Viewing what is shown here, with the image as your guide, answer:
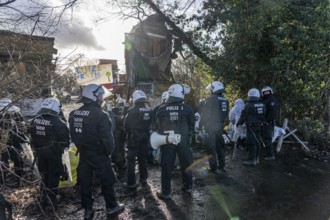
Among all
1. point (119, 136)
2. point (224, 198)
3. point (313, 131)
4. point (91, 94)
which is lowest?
point (224, 198)

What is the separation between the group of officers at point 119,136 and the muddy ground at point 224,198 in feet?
0.84

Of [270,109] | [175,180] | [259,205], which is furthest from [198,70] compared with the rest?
[259,205]

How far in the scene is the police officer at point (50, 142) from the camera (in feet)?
16.0

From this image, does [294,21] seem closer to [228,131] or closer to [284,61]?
[284,61]

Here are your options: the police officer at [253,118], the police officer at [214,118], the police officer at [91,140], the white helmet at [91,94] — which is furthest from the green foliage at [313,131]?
the white helmet at [91,94]

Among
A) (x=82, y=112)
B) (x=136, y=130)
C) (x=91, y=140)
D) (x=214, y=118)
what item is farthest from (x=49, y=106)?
(x=214, y=118)

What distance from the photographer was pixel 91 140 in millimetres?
4395

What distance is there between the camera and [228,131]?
9.27 m

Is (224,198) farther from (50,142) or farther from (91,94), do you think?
(50,142)

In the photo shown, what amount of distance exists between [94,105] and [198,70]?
29.0 ft

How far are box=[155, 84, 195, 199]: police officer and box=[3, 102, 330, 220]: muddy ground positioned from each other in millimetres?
462

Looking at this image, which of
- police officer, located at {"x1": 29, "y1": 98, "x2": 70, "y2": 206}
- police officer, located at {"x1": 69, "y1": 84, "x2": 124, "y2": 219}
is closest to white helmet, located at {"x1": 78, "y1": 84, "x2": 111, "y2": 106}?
police officer, located at {"x1": 69, "y1": 84, "x2": 124, "y2": 219}

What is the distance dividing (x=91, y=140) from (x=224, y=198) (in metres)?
2.82

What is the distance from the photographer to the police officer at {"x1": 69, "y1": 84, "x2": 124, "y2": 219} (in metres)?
4.39
